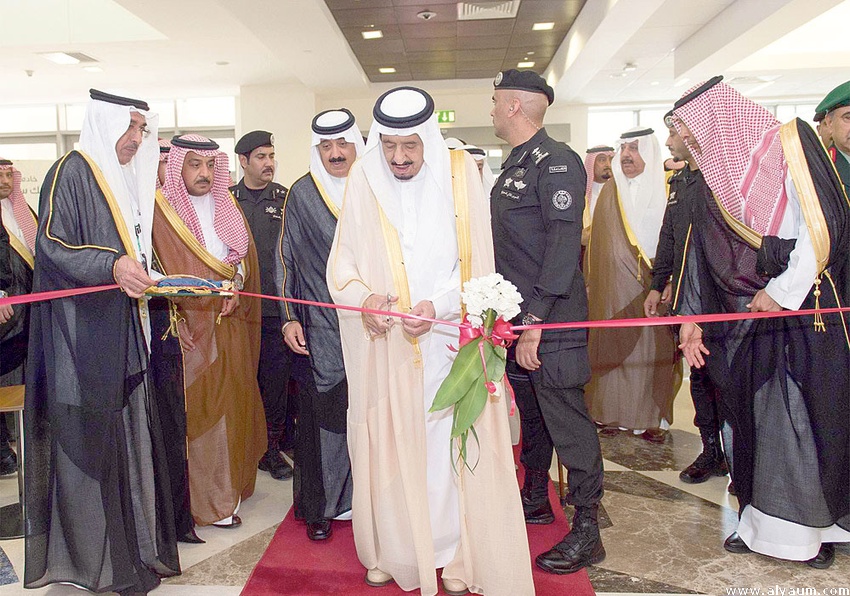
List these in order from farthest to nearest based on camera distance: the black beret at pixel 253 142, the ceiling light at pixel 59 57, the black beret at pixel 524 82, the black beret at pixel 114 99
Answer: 1. the ceiling light at pixel 59 57
2. the black beret at pixel 253 142
3. the black beret at pixel 524 82
4. the black beret at pixel 114 99

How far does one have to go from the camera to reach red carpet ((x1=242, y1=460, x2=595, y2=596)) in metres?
2.44

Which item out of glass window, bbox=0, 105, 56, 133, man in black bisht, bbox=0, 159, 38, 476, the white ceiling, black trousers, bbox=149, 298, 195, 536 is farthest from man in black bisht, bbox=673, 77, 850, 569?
glass window, bbox=0, 105, 56, 133

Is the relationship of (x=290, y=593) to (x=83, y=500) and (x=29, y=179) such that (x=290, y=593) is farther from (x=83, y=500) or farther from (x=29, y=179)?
(x=29, y=179)

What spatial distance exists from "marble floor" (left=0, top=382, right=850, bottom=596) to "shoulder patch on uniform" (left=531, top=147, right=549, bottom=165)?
61.5 inches

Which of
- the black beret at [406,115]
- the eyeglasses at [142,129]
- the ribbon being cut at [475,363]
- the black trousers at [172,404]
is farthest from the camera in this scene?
the black trousers at [172,404]

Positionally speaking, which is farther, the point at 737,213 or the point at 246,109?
the point at 246,109

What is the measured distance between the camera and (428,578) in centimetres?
229

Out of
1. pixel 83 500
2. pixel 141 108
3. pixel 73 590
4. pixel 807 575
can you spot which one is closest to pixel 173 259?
pixel 141 108

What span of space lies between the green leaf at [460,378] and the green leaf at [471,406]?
2 centimetres

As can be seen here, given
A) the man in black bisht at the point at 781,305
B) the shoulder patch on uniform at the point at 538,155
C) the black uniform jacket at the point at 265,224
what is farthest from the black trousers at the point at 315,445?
the man in black bisht at the point at 781,305

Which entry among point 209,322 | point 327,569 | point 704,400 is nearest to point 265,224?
point 209,322

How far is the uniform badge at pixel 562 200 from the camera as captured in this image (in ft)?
8.03

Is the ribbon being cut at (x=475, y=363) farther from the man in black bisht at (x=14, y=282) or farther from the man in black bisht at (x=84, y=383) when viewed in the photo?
the man in black bisht at (x=14, y=282)

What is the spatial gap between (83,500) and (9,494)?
1.67 metres
